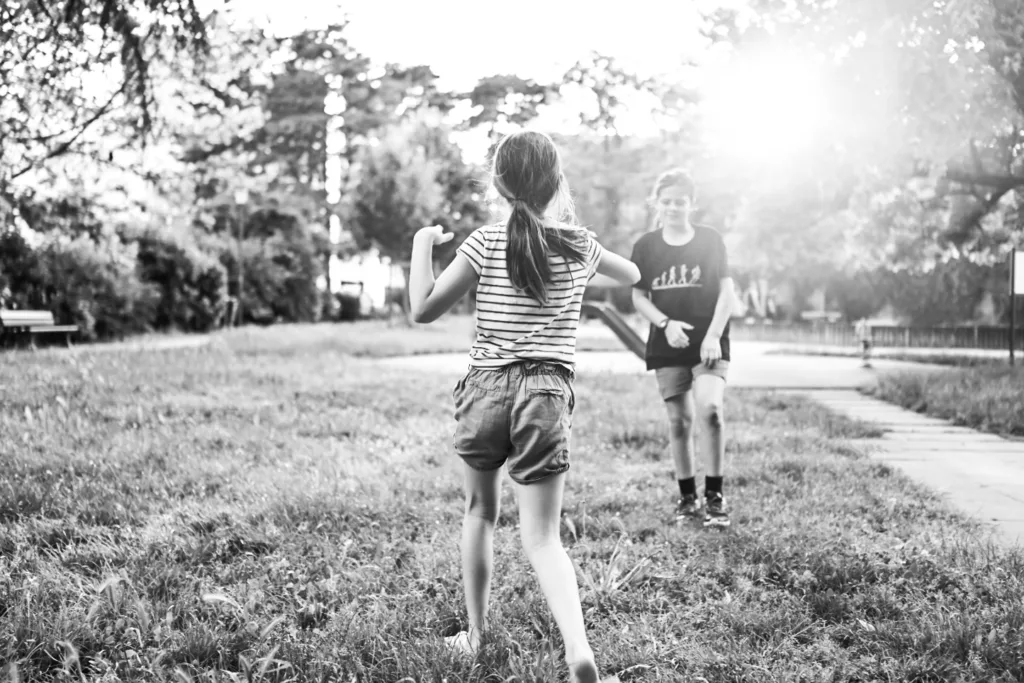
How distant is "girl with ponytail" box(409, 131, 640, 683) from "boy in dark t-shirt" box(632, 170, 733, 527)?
5.75 feet

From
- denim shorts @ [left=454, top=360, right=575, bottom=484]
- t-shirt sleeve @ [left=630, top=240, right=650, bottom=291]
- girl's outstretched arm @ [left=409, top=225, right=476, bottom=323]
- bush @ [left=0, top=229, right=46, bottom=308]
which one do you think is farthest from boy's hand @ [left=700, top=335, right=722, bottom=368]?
bush @ [left=0, top=229, right=46, bottom=308]

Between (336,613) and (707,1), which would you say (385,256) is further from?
(336,613)

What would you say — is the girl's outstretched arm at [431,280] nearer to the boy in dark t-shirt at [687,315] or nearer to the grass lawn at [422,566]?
the grass lawn at [422,566]

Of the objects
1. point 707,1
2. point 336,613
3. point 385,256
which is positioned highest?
point 707,1

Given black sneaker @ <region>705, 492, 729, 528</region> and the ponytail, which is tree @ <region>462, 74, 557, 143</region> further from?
the ponytail

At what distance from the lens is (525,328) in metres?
2.37

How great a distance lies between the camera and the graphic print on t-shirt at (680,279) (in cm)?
415

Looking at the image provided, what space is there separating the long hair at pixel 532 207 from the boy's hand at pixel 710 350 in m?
1.80

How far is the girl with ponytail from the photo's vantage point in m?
2.32

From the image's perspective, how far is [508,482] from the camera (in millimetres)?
4824

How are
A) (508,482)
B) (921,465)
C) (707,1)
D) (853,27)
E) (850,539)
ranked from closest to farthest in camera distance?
1. (850,539)
2. (508,482)
3. (921,465)
4. (853,27)
5. (707,1)

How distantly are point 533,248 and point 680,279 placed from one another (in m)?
1.98

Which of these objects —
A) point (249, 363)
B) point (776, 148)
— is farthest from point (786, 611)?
point (776, 148)

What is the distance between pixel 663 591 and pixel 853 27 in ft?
29.2
